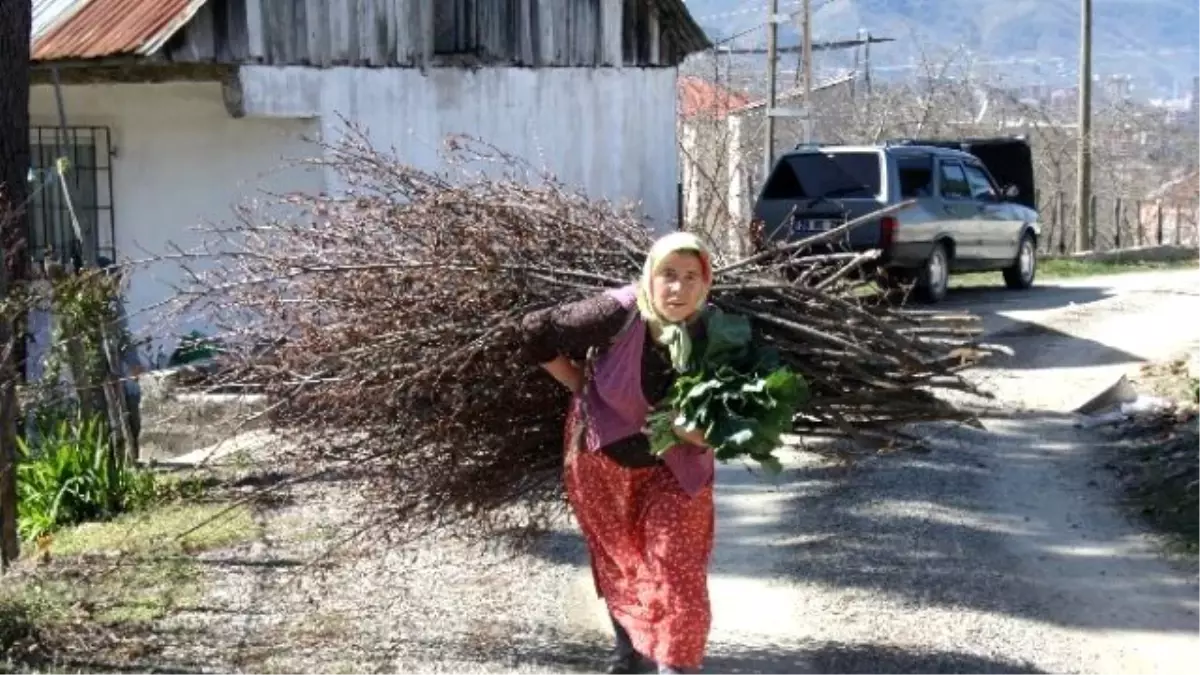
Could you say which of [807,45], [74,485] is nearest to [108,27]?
[74,485]

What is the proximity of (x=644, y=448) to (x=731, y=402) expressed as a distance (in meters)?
0.40

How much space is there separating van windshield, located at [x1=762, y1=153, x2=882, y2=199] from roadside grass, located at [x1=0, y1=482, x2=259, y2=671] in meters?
9.97

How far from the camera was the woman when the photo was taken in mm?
5059

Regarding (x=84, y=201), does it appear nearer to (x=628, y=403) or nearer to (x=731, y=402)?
(x=628, y=403)

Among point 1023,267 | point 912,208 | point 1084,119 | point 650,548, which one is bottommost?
point 1023,267

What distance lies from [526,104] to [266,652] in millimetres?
10242

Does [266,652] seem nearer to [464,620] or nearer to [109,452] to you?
[464,620]

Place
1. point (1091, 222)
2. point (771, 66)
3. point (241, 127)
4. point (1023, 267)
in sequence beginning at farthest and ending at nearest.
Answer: point (1091, 222) → point (771, 66) → point (1023, 267) → point (241, 127)

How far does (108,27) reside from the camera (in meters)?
12.9

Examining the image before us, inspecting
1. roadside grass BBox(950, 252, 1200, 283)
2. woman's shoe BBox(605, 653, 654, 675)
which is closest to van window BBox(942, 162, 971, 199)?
roadside grass BBox(950, 252, 1200, 283)

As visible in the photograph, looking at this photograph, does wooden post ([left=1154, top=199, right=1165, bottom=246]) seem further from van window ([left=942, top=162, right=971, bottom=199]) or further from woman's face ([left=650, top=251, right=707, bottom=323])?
woman's face ([left=650, top=251, right=707, bottom=323])

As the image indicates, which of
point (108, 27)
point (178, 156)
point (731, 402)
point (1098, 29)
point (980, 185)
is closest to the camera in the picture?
point (731, 402)

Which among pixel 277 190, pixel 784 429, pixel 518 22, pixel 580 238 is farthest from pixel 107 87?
pixel 784 429

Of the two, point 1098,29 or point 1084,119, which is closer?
point 1084,119
